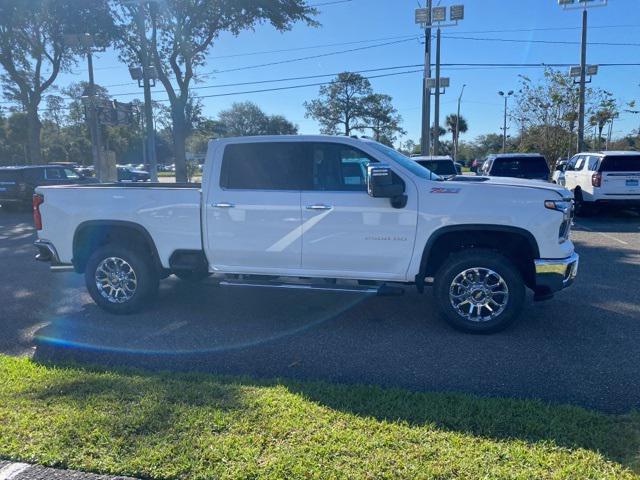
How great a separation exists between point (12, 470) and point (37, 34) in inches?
1071

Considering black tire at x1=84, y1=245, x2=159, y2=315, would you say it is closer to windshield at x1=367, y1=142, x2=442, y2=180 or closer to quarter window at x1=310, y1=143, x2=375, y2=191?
quarter window at x1=310, y1=143, x2=375, y2=191

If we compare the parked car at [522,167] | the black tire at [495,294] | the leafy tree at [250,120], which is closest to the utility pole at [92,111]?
the parked car at [522,167]

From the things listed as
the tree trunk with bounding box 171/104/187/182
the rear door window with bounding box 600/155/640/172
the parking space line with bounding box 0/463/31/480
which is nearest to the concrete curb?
the parking space line with bounding box 0/463/31/480

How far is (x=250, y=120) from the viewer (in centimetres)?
6844

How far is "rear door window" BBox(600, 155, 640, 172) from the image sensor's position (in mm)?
13359

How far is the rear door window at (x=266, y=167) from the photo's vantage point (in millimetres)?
5629

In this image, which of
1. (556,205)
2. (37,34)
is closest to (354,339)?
(556,205)

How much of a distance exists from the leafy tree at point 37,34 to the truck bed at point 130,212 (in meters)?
16.1

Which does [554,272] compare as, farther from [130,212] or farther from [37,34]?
[37,34]

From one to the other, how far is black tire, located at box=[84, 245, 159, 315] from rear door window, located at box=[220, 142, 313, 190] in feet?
4.46

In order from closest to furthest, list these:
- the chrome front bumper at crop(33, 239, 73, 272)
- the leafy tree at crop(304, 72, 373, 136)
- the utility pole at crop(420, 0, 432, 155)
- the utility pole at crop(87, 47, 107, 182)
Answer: the chrome front bumper at crop(33, 239, 73, 272) < the utility pole at crop(87, 47, 107, 182) < the utility pole at crop(420, 0, 432, 155) < the leafy tree at crop(304, 72, 373, 136)

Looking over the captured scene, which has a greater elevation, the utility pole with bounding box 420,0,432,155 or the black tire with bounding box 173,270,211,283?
the utility pole with bounding box 420,0,432,155

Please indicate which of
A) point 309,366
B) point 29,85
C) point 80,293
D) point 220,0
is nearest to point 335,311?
point 309,366

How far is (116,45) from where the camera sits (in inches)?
875
